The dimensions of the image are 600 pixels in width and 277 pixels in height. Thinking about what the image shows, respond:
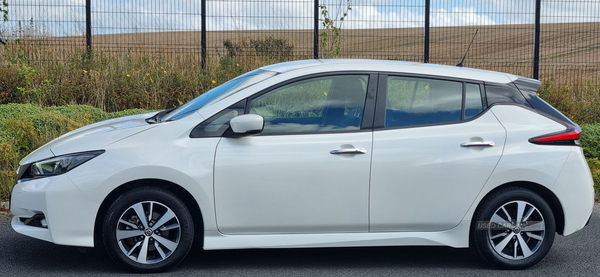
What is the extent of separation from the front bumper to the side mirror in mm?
1119

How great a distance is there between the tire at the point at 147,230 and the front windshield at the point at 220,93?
2.24 ft

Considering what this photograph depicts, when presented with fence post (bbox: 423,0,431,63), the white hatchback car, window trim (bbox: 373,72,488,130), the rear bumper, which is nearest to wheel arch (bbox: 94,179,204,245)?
the white hatchback car

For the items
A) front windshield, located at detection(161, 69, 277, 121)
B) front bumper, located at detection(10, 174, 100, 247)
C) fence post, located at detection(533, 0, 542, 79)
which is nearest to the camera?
front bumper, located at detection(10, 174, 100, 247)

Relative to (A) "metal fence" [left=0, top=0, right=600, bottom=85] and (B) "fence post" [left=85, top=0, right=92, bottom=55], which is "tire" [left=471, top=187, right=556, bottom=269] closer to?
(A) "metal fence" [left=0, top=0, right=600, bottom=85]

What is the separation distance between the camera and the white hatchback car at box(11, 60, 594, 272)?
13.9 feet

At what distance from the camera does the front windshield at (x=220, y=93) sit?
15.1ft

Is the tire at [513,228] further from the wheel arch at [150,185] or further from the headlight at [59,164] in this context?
the headlight at [59,164]

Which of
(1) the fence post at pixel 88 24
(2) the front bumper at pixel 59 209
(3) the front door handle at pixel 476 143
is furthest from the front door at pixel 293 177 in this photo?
(1) the fence post at pixel 88 24

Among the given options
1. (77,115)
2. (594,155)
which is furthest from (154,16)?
(594,155)

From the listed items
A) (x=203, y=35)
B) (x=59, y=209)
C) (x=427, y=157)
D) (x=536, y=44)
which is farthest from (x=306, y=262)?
(x=536, y=44)

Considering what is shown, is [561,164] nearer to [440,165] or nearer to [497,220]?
[497,220]

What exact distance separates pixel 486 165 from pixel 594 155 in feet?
15.5

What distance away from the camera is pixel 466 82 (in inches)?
185

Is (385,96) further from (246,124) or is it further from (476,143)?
(246,124)
